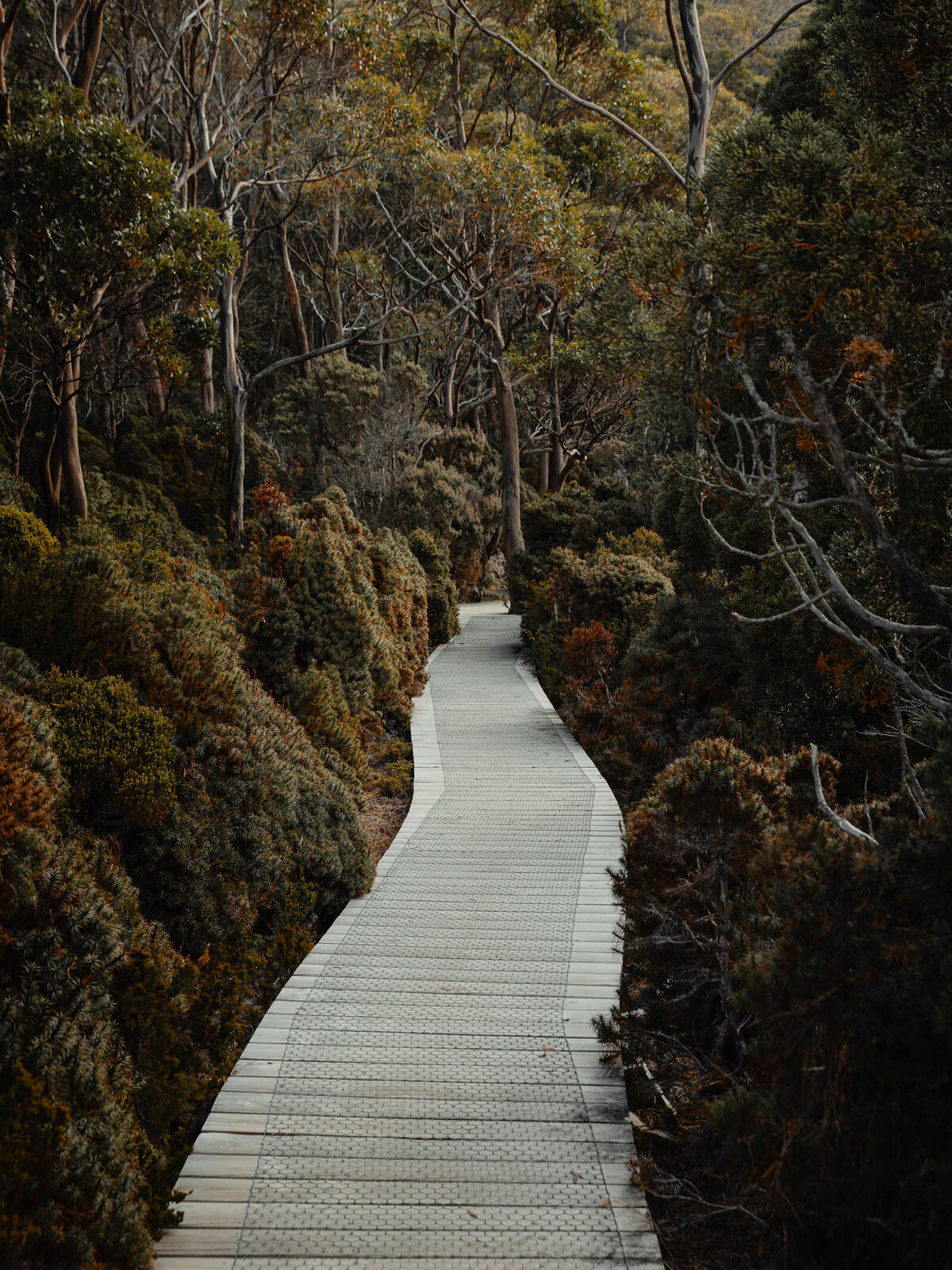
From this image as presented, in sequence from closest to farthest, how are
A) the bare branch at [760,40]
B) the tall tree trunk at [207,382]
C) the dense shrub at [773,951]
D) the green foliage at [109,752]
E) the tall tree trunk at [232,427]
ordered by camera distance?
1. the dense shrub at [773,951]
2. the green foliage at [109,752]
3. the bare branch at [760,40]
4. the tall tree trunk at [232,427]
5. the tall tree trunk at [207,382]

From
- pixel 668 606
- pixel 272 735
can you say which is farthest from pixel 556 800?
pixel 272 735

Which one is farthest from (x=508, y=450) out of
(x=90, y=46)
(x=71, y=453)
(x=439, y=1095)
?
(x=439, y=1095)

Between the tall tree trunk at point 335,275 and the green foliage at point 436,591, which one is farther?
the tall tree trunk at point 335,275

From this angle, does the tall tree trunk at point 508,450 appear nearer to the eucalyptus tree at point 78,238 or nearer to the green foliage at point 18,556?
the eucalyptus tree at point 78,238

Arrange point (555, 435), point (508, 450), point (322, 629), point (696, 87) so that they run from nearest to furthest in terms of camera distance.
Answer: point (322, 629) < point (696, 87) < point (508, 450) < point (555, 435)

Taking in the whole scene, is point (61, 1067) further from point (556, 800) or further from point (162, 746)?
point (556, 800)

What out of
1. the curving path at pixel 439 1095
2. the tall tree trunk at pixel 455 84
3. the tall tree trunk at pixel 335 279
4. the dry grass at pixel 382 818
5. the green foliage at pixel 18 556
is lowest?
the dry grass at pixel 382 818

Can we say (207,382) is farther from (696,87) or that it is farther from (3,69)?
(696,87)

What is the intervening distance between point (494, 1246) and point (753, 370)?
6095mm

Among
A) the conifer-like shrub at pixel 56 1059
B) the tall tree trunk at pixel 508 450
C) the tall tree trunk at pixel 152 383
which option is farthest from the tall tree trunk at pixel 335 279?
the conifer-like shrub at pixel 56 1059

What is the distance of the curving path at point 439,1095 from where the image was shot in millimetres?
3047

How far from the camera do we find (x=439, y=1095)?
3857mm

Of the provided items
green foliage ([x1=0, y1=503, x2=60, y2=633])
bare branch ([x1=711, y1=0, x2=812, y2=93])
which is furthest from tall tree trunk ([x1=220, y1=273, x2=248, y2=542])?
green foliage ([x1=0, y1=503, x2=60, y2=633])

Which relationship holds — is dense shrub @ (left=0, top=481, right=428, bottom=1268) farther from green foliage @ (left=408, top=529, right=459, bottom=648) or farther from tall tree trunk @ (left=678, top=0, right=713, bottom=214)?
green foliage @ (left=408, top=529, right=459, bottom=648)
